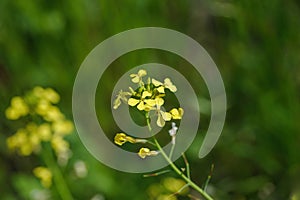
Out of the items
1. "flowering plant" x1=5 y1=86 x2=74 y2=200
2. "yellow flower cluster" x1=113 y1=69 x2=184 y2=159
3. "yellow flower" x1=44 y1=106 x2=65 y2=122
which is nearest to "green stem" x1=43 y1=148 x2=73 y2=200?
"flowering plant" x1=5 y1=86 x2=74 y2=200

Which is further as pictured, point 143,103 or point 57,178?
point 57,178

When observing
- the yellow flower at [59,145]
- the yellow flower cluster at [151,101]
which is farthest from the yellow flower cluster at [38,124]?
the yellow flower cluster at [151,101]

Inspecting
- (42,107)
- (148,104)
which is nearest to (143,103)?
(148,104)

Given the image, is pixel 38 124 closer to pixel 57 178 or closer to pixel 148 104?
pixel 57 178

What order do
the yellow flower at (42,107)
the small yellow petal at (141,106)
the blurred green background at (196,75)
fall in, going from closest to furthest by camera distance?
the small yellow petal at (141,106) < the yellow flower at (42,107) < the blurred green background at (196,75)

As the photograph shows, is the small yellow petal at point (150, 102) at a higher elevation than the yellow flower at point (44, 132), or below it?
below

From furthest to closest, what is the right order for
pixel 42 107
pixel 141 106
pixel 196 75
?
pixel 196 75
pixel 42 107
pixel 141 106

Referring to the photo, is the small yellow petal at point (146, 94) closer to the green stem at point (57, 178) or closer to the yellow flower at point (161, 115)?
the yellow flower at point (161, 115)

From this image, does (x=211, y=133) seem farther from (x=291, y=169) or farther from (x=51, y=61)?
(x=51, y=61)

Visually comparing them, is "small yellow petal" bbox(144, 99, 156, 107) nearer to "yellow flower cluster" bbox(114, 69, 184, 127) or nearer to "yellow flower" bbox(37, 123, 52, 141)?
"yellow flower cluster" bbox(114, 69, 184, 127)

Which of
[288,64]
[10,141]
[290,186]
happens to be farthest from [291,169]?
[10,141]
